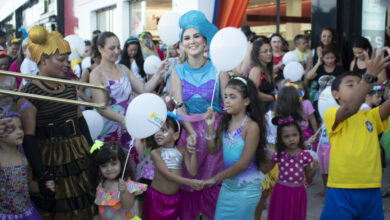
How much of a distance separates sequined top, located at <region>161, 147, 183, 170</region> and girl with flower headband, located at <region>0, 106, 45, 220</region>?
1.10 metres

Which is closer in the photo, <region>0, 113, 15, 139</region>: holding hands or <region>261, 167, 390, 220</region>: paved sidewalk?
<region>0, 113, 15, 139</region>: holding hands

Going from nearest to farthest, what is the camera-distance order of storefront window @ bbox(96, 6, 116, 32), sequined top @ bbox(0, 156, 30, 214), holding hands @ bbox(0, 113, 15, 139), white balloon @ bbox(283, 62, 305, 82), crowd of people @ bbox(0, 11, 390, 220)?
holding hands @ bbox(0, 113, 15, 139) < sequined top @ bbox(0, 156, 30, 214) < crowd of people @ bbox(0, 11, 390, 220) < white balloon @ bbox(283, 62, 305, 82) < storefront window @ bbox(96, 6, 116, 32)

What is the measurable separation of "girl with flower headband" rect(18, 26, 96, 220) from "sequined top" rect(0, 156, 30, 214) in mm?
97

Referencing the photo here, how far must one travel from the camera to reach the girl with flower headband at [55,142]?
2982 mm

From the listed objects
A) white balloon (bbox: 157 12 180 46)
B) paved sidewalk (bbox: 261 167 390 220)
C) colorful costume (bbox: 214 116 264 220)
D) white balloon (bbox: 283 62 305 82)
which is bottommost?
paved sidewalk (bbox: 261 167 390 220)

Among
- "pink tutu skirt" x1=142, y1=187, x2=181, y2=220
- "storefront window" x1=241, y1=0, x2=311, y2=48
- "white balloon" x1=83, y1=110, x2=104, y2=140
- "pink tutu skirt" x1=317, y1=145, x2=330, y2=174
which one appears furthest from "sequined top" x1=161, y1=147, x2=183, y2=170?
"storefront window" x1=241, y1=0, x2=311, y2=48

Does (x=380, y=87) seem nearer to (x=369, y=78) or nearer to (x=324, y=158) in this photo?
(x=324, y=158)

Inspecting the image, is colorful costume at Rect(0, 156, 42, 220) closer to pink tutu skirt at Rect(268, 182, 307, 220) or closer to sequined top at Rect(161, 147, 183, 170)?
sequined top at Rect(161, 147, 183, 170)

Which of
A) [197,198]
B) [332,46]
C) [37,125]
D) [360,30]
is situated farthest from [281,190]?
[360,30]

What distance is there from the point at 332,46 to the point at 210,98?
12.4 ft

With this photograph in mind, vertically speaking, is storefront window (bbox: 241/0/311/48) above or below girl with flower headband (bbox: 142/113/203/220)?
above

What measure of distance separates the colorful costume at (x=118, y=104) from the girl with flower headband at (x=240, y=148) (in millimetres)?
1214

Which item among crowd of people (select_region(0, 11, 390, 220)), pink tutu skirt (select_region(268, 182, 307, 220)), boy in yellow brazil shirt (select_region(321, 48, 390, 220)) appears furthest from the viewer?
pink tutu skirt (select_region(268, 182, 307, 220))

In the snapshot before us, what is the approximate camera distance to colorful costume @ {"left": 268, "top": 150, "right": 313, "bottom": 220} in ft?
12.4
